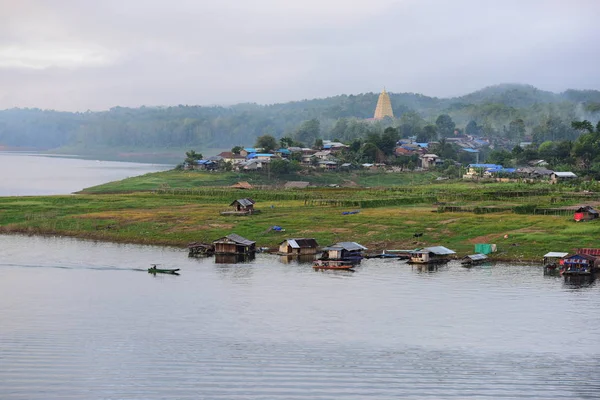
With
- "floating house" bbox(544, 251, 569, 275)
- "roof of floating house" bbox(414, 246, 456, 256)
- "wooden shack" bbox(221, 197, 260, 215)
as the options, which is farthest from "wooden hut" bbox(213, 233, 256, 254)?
"floating house" bbox(544, 251, 569, 275)

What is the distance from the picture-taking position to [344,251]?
69.6 m

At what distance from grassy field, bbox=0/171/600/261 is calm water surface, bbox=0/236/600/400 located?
8855mm

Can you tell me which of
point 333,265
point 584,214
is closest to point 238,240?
point 333,265

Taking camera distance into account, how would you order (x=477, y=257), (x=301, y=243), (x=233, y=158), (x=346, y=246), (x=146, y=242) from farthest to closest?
1. (x=233, y=158)
2. (x=146, y=242)
3. (x=301, y=243)
4. (x=346, y=246)
5. (x=477, y=257)

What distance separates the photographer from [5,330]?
4538 cm

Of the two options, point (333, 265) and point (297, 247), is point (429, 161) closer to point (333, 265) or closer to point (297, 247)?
point (297, 247)

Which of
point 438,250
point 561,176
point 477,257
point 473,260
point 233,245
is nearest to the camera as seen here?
point 473,260

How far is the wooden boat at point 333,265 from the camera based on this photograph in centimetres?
6575

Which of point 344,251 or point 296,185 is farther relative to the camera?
point 296,185

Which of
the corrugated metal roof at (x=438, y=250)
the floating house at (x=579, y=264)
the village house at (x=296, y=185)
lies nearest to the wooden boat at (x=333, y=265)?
the corrugated metal roof at (x=438, y=250)

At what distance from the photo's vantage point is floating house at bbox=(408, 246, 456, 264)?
6830cm

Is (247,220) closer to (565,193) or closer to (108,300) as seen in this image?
(108,300)

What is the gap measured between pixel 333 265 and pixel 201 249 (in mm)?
13717

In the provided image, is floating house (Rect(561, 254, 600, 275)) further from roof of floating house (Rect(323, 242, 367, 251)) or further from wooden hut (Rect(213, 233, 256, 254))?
wooden hut (Rect(213, 233, 256, 254))
